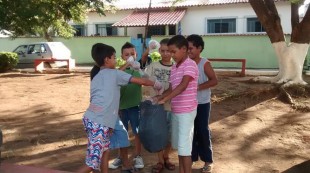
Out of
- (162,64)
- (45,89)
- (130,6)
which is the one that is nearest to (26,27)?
(162,64)

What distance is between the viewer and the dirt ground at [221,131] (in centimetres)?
438

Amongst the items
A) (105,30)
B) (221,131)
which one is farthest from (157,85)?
(105,30)

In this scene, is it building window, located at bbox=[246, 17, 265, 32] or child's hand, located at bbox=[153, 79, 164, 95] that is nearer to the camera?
child's hand, located at bbox=[153, 79, 164, 95]

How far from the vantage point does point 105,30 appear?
23.7 m

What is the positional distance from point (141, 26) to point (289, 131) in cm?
1647

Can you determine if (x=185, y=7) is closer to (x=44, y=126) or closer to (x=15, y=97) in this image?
(x=15, y=97)

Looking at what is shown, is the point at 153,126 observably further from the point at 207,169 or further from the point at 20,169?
the point at 20,169

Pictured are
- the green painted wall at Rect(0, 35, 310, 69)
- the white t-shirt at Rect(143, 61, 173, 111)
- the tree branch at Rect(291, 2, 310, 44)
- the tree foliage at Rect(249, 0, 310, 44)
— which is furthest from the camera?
the green painted wall at Rect(0, 35, 310, 69)

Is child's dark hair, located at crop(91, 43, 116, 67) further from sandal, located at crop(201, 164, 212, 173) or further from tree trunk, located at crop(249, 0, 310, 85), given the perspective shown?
tree trunk, located at crop(249, 0, 310, 85)

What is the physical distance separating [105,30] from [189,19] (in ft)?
19.2

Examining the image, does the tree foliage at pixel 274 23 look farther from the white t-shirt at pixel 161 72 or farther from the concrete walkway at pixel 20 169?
the concrete walkway at pixel 20 169

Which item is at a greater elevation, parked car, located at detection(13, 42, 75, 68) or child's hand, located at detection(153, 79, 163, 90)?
parked car, located at detection(13, 42, 75, 68)

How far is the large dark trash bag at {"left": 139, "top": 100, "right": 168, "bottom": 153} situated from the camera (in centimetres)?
335

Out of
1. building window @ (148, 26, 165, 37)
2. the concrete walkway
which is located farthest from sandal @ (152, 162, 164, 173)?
building window @ (148, 26, 165, 37)
